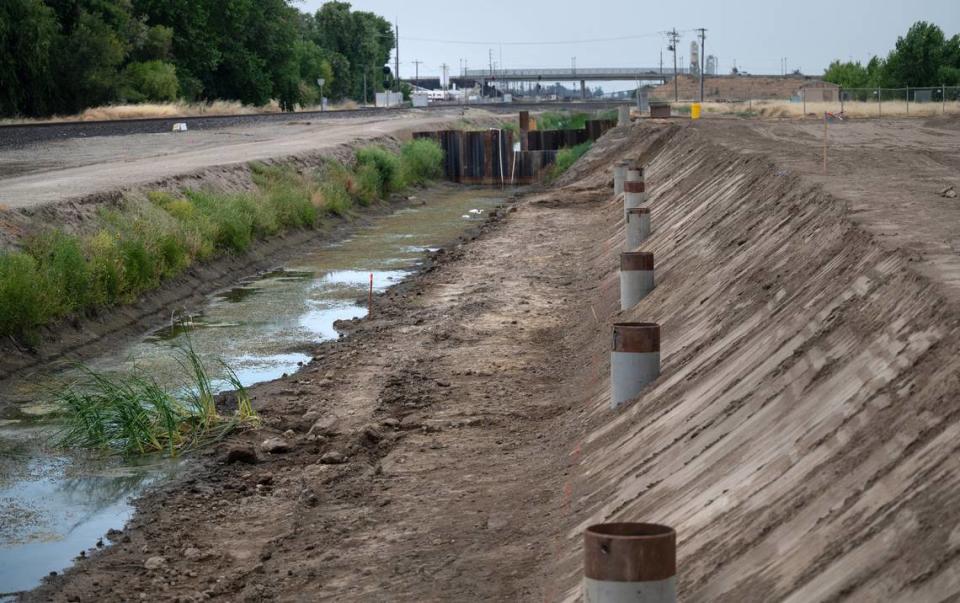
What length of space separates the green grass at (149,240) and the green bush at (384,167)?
91.8 inches

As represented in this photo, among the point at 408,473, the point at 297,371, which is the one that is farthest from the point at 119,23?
the point at 408,473

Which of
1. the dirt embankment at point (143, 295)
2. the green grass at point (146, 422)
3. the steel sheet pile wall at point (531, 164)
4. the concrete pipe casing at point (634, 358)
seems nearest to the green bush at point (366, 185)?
the dirt embankment at point (143, 295)

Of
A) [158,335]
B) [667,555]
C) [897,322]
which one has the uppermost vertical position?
[897,322]

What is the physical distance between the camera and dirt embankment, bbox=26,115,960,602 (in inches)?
205

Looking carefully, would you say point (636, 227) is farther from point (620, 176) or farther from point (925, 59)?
point (925, 59)

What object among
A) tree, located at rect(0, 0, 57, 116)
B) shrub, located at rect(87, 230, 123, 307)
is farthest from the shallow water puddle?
tree, located at rect(0, 0, 57, 116)

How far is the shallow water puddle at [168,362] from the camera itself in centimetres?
953

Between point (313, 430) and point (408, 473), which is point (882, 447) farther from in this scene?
point (313, 430)

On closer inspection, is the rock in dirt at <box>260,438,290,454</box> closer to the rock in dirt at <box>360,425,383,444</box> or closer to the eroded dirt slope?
the rock in dirt at <box>360,425,383,444</box>

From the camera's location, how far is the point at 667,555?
4.74m

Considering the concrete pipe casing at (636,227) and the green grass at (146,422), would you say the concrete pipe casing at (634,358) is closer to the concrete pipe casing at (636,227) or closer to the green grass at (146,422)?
the green grass at (146,422)

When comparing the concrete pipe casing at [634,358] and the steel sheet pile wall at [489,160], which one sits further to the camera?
the steel sheet pile wall at [489,160]

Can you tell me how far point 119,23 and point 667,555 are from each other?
68.7 metres

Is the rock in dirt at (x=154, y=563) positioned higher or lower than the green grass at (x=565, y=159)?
higher
